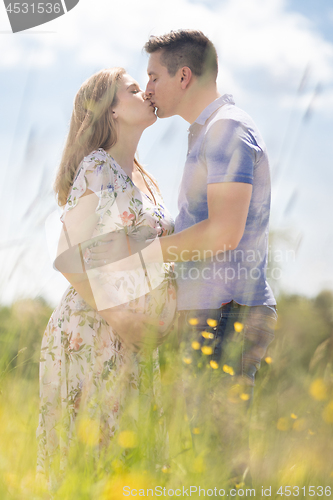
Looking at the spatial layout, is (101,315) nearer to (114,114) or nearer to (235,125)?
(235,125)

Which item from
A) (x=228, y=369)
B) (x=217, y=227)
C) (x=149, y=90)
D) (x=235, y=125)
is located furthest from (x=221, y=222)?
(x=149, y=90)

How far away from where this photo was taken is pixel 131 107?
2.30 m

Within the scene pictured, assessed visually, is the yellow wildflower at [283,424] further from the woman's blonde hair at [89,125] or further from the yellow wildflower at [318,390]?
the woman's blonde hair at [89,125]

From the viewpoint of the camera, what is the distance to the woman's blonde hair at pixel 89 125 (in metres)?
2.19

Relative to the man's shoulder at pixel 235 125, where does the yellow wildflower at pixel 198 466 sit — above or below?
below

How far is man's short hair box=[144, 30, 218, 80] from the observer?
82.7 inches

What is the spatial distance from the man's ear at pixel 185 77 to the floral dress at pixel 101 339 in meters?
0.56

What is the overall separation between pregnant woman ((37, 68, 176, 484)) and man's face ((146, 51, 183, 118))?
40cm

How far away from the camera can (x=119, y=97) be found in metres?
2.32

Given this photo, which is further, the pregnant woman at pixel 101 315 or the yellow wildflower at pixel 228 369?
the pregnant woman at pixel 101 315

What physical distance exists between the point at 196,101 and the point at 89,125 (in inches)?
24.2

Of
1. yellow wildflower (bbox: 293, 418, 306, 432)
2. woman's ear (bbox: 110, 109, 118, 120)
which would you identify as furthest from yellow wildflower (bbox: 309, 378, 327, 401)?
woman's ear (bbox: 110, 109, 118, 120)

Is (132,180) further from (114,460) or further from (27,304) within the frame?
(114,460)

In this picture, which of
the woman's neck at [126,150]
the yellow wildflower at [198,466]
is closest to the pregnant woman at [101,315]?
the woman's neck at [126,150]
